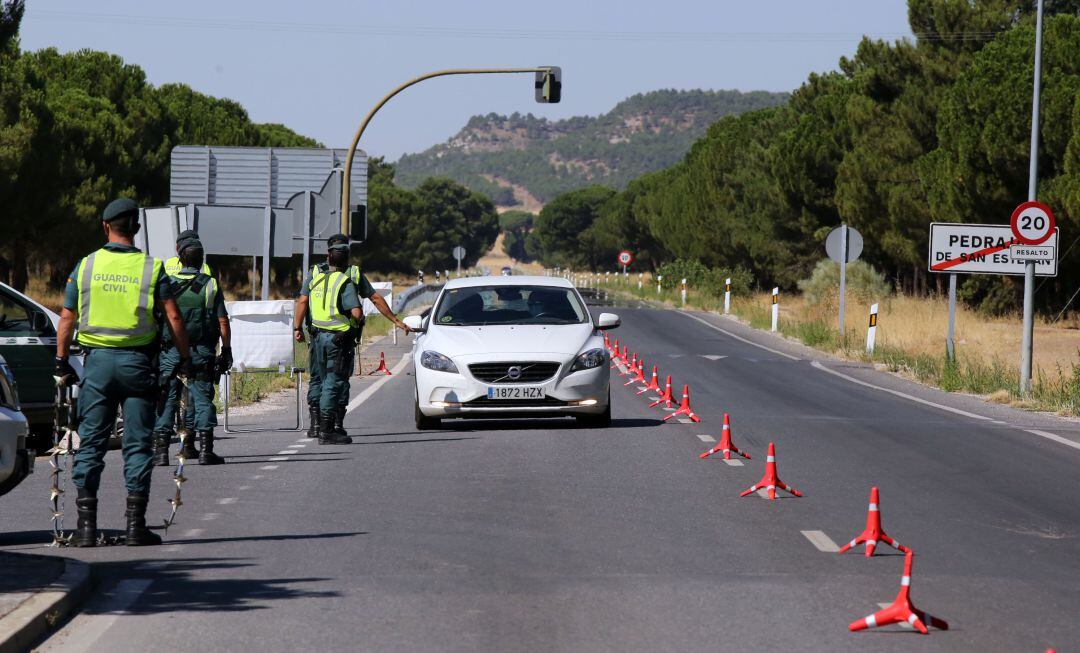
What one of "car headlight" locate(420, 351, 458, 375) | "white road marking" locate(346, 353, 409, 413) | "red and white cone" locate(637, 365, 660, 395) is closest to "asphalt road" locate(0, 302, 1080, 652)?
"car headlight" locate(420, 351, 458, 375)

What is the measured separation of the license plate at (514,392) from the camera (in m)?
16.3

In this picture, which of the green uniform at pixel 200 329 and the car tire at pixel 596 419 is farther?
the car tire at pixel 596 419

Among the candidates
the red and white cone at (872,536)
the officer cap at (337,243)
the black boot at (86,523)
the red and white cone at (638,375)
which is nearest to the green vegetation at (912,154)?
the red and white cone at (638,375)

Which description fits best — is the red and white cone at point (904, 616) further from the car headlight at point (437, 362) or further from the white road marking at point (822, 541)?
the car headlight at point (437, 362)

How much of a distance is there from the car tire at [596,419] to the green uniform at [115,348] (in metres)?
→ 8.00

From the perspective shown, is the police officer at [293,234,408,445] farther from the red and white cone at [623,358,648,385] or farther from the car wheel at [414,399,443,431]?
the red and white cone at [623,358,648,385]

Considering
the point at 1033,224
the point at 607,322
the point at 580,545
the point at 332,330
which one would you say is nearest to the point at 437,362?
the point at 332,330

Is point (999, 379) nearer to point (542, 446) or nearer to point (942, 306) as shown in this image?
point (542, 446)

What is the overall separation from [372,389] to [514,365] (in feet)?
25.3

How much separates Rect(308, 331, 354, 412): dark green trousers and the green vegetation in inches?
948

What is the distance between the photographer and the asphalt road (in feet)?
23.2

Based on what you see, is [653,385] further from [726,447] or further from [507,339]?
[726,447]

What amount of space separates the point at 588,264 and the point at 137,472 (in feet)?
496

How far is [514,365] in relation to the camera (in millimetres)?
16344
